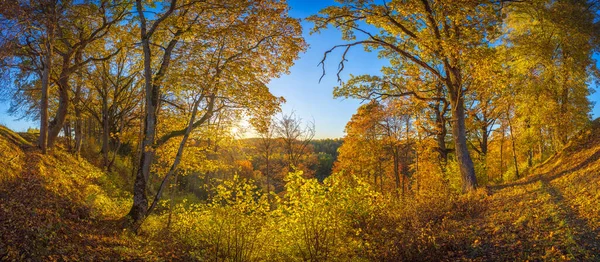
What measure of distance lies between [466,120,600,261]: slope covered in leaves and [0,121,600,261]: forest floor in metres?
0.01

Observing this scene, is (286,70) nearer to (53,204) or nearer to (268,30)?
(268,30)

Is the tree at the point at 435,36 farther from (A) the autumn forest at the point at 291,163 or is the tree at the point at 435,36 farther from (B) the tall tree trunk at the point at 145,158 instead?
(B) the tall tree trunk at the point at 145,158

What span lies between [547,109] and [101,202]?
18.3 meters

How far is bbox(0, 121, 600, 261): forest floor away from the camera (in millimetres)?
5312

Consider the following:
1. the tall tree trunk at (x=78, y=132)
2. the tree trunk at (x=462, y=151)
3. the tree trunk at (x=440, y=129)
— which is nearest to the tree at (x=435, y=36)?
the tree trunk at (x=462, y=151)

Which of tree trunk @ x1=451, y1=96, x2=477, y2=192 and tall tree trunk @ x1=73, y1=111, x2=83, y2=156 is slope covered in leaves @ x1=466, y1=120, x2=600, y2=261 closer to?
tree trunk @ x1=451, y1=96, x2=477, y2=192

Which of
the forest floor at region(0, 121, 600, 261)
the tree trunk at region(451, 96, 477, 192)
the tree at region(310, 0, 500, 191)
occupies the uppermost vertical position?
the tree at region(310, 0, 500, 191)

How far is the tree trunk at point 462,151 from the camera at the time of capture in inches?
432

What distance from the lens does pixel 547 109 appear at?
47.4 ft

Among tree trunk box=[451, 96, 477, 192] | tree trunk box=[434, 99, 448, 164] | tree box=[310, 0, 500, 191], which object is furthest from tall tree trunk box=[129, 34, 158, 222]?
tree trunk box=[434, 99, 448, 164]

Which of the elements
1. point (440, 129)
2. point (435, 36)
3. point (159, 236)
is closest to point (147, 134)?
point (159, 236)

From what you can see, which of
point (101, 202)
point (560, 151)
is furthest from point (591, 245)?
point (101, 202)

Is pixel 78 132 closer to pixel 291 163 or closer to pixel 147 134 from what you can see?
pixel 147 134

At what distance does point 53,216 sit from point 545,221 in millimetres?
10480
